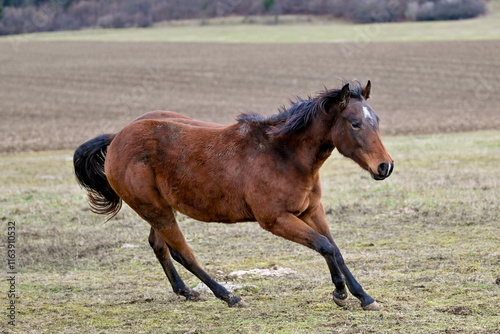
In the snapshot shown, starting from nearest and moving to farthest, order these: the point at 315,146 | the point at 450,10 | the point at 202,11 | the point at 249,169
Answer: the point at 315,146 < the point at 249,169 < the point at 450,10 < the point at 202,11

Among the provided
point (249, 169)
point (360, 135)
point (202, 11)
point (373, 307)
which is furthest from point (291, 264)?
point (202, 11)

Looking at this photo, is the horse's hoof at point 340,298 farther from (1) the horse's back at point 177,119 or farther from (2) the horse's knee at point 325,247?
(1) the horse's back at point 177,119

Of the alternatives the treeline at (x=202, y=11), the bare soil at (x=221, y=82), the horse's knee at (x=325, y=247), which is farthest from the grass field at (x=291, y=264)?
the treeline at (x=202, y=11)

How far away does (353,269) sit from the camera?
7230 millimetres

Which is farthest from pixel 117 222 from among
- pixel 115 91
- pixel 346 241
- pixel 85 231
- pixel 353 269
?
pixel 115 91

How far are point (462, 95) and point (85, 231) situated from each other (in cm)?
2994

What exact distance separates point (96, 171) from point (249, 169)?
2341mm

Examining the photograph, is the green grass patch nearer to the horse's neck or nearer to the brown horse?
the brown horse

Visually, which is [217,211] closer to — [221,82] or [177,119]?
[177,119]

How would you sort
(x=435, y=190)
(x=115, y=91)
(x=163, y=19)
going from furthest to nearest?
(x=163, y=19) → (x=115, y=91) → (x=435, y=190)

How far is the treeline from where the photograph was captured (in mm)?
60250

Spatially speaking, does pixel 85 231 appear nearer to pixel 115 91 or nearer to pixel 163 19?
pixel 115 91

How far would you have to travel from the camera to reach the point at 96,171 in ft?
24.9

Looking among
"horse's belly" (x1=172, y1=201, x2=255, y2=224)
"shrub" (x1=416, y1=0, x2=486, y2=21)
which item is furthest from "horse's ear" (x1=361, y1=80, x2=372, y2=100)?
"shrub" (x1=416, y1=0, x2=486, y2=21)
